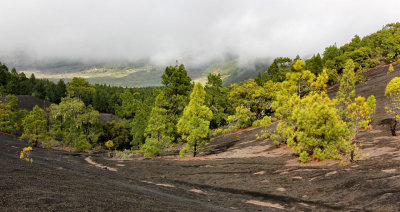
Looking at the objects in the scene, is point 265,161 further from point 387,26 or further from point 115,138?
point 387,26

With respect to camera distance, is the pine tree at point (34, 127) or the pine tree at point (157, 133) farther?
the pine tree at point (34, 127)

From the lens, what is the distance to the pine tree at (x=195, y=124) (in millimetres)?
33438

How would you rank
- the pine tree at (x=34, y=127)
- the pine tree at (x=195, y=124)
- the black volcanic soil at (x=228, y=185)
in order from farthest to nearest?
the pine tree at (x=34, y=127) < the pine tree at (x=195, y=124) < the black volcanic soil at (x=228, y=185)

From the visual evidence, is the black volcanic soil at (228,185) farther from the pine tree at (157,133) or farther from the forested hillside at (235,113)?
the pine tree at (157,133)

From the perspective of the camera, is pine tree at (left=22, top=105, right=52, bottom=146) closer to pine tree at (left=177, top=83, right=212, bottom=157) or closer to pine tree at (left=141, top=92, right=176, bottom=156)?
pine tree at (left=141, top=92, right=176, bottom=156)

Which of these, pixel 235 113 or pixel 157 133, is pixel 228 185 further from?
pixel 235 113

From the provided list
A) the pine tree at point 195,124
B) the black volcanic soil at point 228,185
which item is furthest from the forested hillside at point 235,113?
the black volcanic soil at point 228,185

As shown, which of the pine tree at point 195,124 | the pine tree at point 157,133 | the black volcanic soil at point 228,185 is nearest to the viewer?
the black volcanic soil at point 228,185

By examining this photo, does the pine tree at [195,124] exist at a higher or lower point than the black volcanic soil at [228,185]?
higher

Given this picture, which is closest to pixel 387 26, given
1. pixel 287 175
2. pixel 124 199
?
Answer: pixel 287 175

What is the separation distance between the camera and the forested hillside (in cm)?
2409

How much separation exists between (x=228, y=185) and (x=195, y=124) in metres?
14.8

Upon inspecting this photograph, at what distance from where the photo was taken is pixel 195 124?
3441cm

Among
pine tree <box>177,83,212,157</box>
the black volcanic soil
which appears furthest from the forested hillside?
the black volcanic soil
